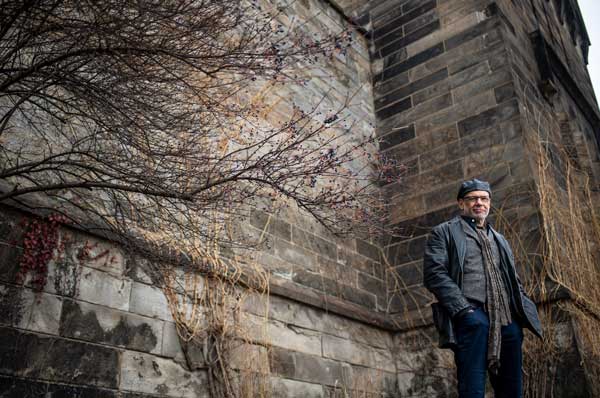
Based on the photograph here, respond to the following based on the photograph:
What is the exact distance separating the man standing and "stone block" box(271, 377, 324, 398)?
70.7 inches

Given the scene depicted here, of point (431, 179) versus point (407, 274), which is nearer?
point (407, 274)

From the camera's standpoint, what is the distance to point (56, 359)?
3.08 metres

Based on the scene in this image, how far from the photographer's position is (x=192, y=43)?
280cm

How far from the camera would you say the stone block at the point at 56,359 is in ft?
9.55

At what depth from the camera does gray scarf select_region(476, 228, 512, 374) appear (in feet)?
9.02

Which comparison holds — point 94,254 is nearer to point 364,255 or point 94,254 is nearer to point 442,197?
point 364,255

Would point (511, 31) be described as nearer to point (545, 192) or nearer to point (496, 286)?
point (545, 192)

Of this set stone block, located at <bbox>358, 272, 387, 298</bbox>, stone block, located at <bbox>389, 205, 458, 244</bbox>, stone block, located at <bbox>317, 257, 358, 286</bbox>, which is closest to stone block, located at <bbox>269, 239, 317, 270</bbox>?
stone block, located at <bbox>317, 257, 358, 286</bbox>

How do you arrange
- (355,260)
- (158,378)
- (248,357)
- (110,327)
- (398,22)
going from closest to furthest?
(110,327) < (158,378) < (248,357) < (355,260) < (398,22)

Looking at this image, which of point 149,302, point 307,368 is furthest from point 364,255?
point 149,302

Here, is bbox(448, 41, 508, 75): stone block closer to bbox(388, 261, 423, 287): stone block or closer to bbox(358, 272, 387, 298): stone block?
bbox(388, 261, 423, 287): stone block

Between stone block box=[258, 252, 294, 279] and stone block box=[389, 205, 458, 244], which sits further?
stone block box=[389, 205, 458, 244]

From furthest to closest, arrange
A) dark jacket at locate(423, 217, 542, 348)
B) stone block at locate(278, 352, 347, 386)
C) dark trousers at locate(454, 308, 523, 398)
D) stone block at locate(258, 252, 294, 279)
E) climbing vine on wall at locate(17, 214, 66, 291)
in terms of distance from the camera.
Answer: stone block at locate(258, 252, 294, 279), stone block at locate(278, 352, 347, 386), climbing vine on wall at locate(17, 214, 66, 291), dark jacket at locate(423, 217, 542, 348), dark trousers at locate(454, 308, 523, 398)

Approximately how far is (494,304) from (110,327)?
7.23 feet
